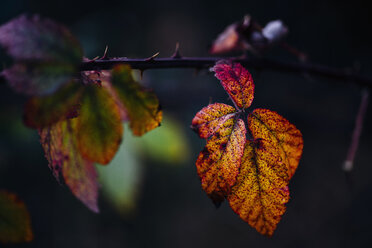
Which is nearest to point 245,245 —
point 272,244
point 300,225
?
point 272,244

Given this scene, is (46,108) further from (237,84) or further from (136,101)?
(237,84)

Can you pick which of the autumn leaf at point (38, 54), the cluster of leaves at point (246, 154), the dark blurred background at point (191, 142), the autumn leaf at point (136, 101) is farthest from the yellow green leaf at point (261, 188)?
the dark blurred background at point (191, 142)

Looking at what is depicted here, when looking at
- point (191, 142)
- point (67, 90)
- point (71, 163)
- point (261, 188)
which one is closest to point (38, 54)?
point (67, 90)

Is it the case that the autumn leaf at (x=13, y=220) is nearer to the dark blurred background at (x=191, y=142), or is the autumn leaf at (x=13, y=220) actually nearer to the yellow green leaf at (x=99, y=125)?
the yellow green leaf at (x=99, y=125)

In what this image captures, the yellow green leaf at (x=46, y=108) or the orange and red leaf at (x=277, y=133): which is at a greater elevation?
the yellow green leaf at (x=46, y=108)

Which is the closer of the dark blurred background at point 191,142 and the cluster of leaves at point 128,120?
the cluster of leaves at point 128,120

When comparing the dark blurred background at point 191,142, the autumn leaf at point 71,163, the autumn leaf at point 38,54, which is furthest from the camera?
the dark blurred background at point 191,142

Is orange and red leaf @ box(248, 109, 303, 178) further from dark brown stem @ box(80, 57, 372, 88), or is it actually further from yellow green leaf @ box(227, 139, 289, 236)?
dark brown stem @ box(80, 57, 372, 88)
